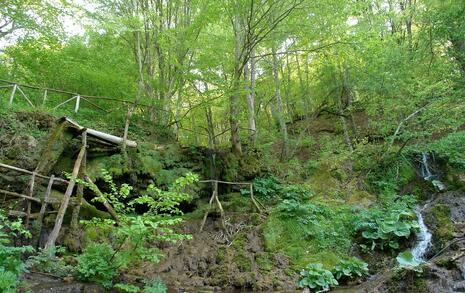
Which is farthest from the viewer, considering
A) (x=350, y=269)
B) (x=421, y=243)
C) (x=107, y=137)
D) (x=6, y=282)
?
(x=107, y=137)

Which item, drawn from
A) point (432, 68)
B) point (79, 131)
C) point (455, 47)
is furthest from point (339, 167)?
point (79, 131)

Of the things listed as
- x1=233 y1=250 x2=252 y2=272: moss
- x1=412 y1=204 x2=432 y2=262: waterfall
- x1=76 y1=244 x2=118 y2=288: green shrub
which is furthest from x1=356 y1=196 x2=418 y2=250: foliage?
x1=76 y1=244 x2=118 y2=288: green shrub

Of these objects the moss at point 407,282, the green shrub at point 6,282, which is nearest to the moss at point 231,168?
the moss at point 407,282

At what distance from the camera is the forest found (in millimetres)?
7676

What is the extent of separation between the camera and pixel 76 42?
1412 centimetres

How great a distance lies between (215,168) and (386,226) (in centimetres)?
584

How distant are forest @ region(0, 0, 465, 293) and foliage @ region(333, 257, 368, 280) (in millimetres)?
53

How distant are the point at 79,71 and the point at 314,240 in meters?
9.81

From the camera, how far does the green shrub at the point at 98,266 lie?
6.47 meters

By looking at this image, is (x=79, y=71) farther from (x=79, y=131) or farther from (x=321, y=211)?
(x=321, y=211)

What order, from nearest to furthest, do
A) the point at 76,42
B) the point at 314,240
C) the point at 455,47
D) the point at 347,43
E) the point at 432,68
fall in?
the point at 314,240, the point at 347,43, the point at 455,47, the point at 432,68, the point at 76,42

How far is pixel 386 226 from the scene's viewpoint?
9.77 m

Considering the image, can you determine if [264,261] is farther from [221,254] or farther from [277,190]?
[277,190]

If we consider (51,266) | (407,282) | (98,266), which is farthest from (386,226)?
(51,266)
